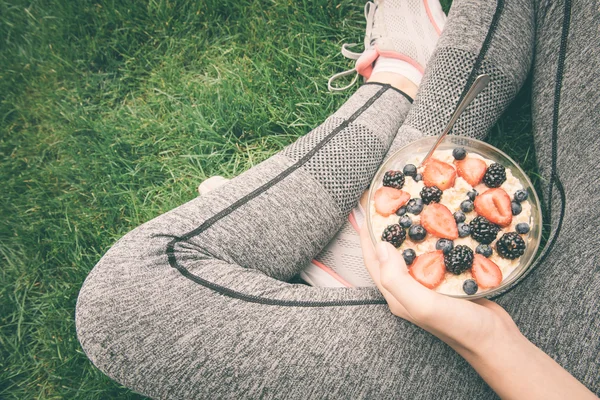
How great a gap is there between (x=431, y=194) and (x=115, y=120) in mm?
1707

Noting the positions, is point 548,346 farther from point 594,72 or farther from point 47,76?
point 47,76

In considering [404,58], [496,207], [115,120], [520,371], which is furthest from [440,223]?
[115,120]

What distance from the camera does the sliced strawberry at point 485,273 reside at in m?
1.11

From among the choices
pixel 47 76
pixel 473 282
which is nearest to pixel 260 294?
pixel 473 282

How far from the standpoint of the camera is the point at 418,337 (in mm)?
1167

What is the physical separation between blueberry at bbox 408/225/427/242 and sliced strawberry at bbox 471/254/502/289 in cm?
16

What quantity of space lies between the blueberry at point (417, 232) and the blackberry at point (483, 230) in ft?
0.47

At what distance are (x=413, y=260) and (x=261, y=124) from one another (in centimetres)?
110

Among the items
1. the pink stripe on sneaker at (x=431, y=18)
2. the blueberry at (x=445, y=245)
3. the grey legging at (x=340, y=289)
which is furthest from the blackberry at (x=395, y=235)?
the pink stripe on sneaker at (x=431, y=18)

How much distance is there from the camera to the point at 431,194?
119cm

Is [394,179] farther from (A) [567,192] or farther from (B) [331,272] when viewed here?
(A) [567,192]

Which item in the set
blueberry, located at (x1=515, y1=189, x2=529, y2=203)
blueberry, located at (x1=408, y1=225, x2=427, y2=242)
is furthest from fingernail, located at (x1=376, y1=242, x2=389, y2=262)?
blueberry, located at (x1=515, y1=189, x2=529, y2=203)

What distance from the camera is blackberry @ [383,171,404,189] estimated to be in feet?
4.08

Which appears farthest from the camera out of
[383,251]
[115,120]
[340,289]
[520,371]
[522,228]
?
[115,120]
